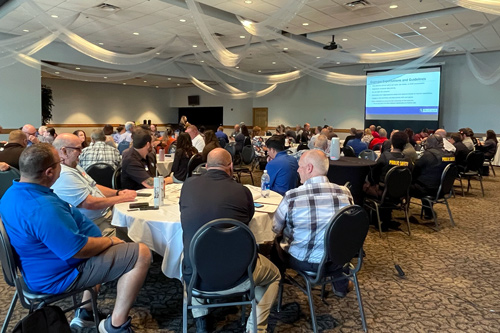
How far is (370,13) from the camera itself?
8.01 meters

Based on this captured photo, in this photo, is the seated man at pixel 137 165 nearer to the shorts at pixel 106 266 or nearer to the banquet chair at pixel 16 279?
the shorts at pixel 106 266

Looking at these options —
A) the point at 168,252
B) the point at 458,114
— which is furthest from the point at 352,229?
the point at 458,114

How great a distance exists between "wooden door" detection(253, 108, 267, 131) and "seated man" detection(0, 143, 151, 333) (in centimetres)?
1713

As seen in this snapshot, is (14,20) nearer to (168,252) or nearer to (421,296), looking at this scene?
(168,252)

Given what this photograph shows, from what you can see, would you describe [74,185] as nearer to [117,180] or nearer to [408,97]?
[117,180]

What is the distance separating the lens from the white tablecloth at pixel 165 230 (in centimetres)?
271

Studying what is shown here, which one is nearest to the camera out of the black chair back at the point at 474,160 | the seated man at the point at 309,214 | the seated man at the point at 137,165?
the seated man at the point at 309,214

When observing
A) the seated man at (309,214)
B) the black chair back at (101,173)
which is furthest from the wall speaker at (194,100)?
the seated man at (309,214)

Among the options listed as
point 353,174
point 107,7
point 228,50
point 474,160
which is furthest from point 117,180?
point 474,160

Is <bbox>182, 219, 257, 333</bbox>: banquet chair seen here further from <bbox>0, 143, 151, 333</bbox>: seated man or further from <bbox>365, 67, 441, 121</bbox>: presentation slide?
<bbox>365, 67, 441, 121</bbox>: presentation slide

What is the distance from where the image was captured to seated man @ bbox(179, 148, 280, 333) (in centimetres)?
228

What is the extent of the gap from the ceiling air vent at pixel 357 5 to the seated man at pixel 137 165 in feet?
17.2

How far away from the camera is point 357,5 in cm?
739

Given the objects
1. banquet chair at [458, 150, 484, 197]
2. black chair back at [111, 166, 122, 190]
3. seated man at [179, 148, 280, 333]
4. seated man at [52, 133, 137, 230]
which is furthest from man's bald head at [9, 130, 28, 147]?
banquet chair at [458, 150, 484, 197]
